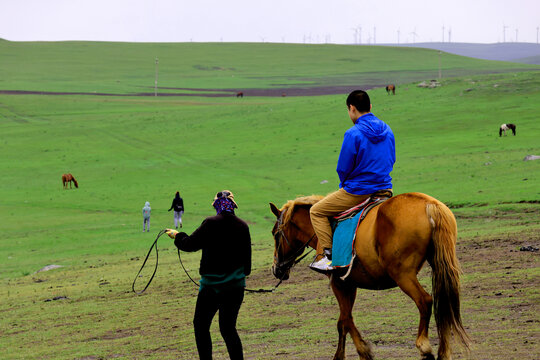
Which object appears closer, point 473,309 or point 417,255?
point 417,255

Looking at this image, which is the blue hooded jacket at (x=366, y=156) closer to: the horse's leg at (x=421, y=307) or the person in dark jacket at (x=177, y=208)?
the horse's leg at (x=421, y=307)

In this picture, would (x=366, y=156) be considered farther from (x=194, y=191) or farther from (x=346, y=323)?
(x=194, y=191)

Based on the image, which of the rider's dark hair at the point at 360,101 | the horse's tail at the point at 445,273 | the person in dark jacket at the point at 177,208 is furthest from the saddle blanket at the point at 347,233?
the person in dark jacket at the point at 177,208

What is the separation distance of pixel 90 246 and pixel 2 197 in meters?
16.9

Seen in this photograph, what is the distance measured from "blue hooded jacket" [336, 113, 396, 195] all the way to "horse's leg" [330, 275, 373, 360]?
131cm

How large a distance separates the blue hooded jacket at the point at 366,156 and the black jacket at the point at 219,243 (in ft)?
A: 5.37

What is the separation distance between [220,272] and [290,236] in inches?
72.9

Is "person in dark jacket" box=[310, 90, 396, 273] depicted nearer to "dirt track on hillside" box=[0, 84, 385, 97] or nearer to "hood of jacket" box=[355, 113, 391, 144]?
"hood of jacket" box=[355, 113, 391, 144]

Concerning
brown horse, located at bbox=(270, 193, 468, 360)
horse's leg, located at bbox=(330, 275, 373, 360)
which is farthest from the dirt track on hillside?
brown horse, located at bbox=(270, 193, 468, 360)

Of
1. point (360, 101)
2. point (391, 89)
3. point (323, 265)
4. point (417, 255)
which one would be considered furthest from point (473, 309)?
point (391, 89)

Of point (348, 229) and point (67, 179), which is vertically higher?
point (348, 229)

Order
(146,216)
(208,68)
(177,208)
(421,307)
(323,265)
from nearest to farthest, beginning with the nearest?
(421,307) < (323,265) < (146,216) < (177,208) < (208,68)

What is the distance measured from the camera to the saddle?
9125 mm

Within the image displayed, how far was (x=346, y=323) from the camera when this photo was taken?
30.7 ft
